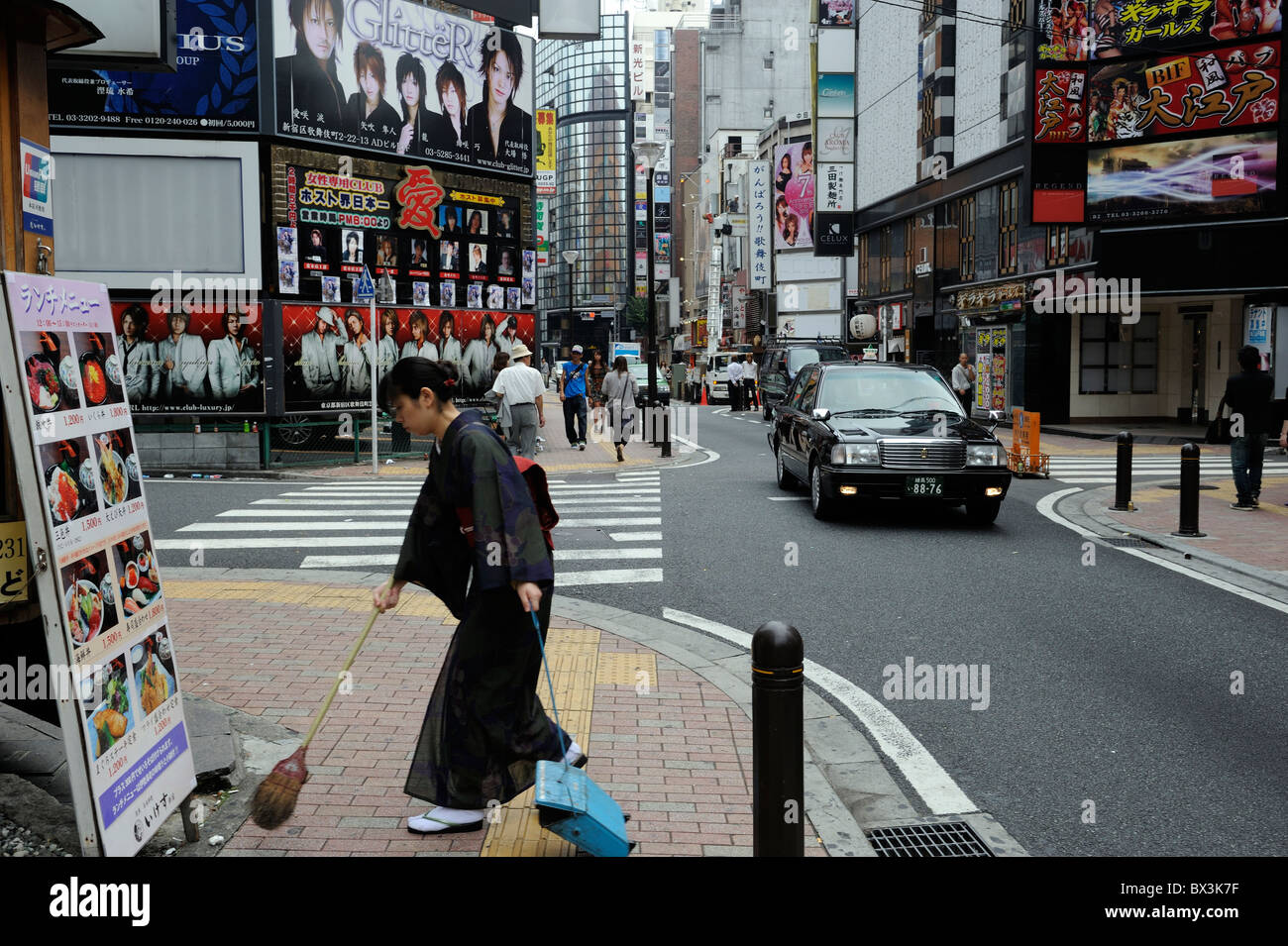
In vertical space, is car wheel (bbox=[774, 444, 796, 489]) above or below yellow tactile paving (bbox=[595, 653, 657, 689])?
above

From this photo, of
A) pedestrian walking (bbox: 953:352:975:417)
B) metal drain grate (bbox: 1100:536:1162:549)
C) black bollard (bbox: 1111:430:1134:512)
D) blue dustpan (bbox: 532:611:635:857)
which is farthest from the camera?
pedestrian walking (bbox: 953:352:975:417)

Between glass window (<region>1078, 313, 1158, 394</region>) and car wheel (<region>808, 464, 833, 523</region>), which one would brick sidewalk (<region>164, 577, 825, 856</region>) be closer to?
car wheel (<region>808, 464, 833, 523</region>)

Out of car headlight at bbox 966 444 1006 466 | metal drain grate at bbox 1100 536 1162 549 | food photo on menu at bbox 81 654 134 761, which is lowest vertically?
metal drain grate at bbox 1100 536 1162 549

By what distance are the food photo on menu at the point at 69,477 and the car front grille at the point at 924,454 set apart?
347 inches

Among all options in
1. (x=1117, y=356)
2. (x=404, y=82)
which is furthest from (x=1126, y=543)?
(x=1117, y=356)

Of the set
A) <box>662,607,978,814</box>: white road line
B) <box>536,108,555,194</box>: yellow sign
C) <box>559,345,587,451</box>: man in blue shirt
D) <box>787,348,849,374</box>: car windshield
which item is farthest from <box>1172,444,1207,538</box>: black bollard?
<box>536,108,555,194</box>: yellow sign

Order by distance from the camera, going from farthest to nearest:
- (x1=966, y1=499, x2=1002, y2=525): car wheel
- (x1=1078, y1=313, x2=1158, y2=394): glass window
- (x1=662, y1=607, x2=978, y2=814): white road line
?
(x1=1078, y1=313, x2=1158, y2=394): glass window, (x1=966, y1=499, x2=1002, y2=525): car wheel, (x1=662, y1=607, x2=978, y2=814): white road line

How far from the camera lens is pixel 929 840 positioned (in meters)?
4.35

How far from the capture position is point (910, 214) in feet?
129

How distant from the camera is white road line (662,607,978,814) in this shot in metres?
4.78

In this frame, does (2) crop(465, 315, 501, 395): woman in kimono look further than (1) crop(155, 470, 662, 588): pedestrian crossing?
Yes

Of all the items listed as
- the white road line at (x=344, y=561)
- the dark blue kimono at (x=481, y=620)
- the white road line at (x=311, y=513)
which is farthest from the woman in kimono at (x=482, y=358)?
the dark blue kimono at (x=481, y=620)

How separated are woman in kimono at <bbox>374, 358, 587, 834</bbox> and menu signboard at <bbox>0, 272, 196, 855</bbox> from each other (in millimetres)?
858

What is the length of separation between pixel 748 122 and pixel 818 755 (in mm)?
94608
